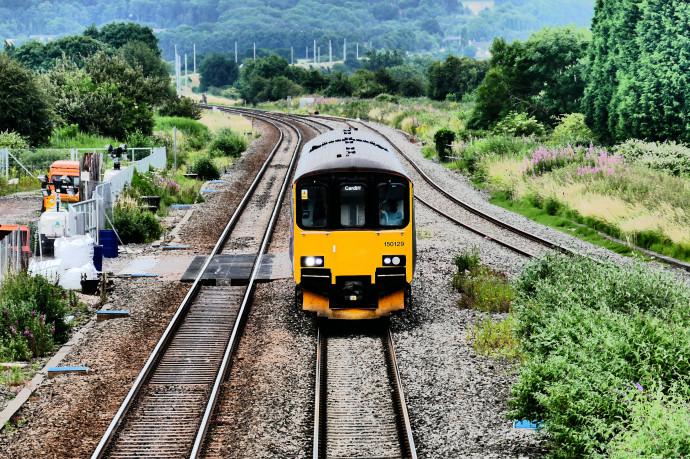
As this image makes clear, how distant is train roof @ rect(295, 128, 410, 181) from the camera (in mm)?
12984

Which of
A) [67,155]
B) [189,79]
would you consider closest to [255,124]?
[67,155]

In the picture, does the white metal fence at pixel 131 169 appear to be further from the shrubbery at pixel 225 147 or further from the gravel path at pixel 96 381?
the shrubbery at pixel 225 147

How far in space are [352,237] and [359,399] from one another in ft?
10.7

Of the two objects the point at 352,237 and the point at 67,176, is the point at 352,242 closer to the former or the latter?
the point at 352,237

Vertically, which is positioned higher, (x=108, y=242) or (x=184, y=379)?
(x=108, y=242)

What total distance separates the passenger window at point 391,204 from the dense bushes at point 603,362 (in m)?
2.80

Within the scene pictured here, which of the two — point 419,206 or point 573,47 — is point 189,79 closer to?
point 573,47

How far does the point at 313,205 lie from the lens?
43.0ft


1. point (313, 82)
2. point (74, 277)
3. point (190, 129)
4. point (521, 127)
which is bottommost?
point (74, 277)

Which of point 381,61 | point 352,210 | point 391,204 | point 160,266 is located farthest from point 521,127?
point 381,61

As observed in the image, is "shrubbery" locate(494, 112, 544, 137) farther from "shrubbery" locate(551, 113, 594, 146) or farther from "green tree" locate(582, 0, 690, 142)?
"green tree" locate(582, 0, 690, 142)

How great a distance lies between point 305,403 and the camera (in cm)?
1040

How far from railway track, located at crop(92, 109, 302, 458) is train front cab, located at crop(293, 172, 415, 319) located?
5.60 ft

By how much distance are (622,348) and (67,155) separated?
1021 inches
